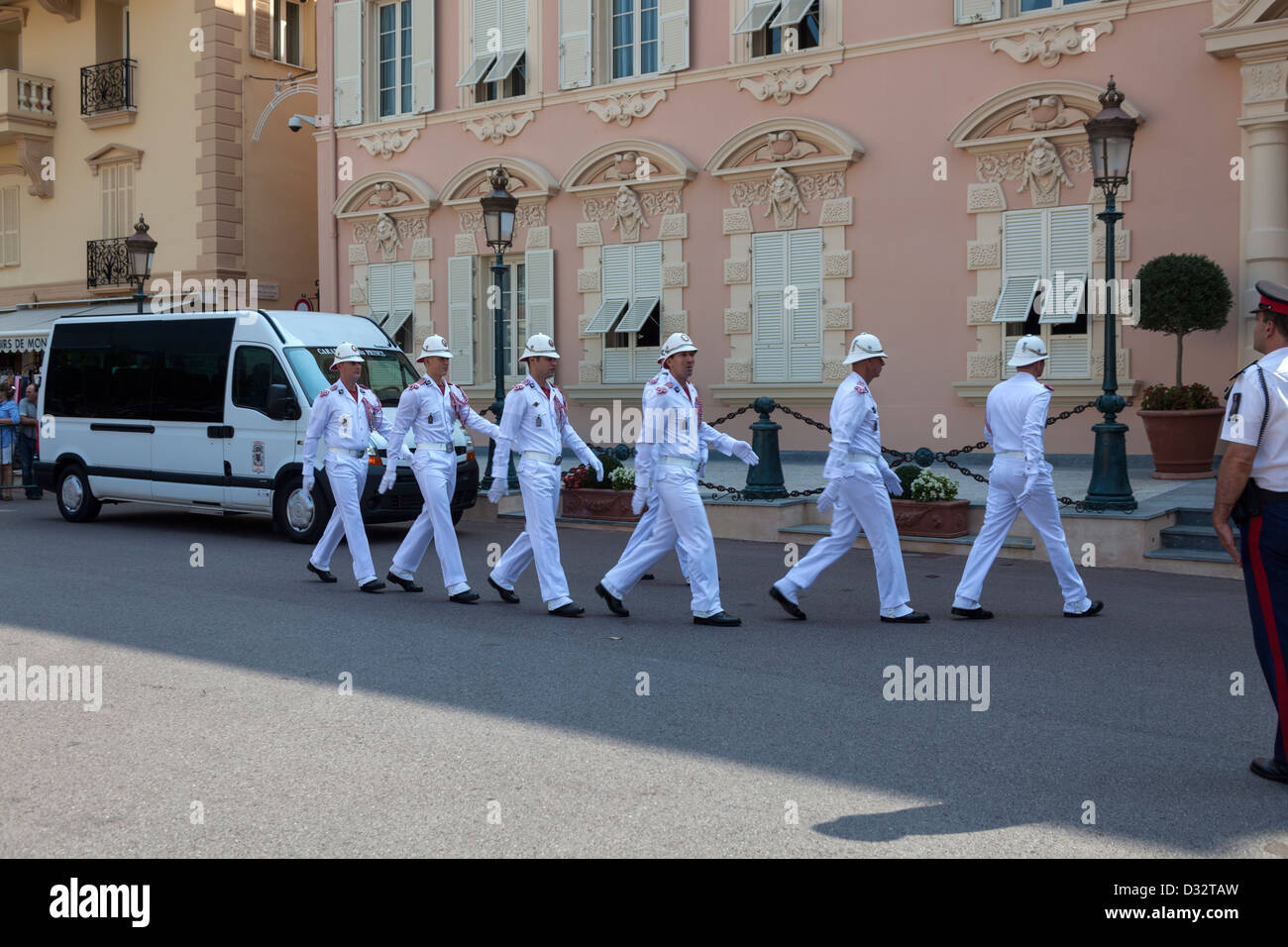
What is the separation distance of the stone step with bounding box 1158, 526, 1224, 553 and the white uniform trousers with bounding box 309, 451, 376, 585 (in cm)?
666

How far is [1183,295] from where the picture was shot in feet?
48.3

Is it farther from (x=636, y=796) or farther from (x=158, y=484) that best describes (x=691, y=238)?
(x=636, y=796)

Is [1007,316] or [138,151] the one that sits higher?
[138,151]

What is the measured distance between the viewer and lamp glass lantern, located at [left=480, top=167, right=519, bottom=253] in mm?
16547

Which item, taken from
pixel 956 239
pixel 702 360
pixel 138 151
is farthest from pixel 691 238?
pixel 138 151

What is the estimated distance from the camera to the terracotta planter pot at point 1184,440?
14.4 meters

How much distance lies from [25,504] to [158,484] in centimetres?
529

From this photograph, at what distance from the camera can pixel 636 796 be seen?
502 cm

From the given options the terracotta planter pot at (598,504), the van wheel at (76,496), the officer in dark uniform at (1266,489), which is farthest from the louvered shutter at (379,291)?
the officer in dark uniform at (1266,489)

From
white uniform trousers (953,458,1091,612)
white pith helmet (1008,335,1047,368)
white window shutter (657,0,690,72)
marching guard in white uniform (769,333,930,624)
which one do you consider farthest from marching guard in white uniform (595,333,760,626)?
white window shutter (657,0,690,72)

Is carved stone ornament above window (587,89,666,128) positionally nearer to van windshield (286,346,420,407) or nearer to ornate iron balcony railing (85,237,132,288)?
van windshield (286,346,420,407)

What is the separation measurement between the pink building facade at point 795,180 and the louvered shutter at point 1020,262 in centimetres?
4

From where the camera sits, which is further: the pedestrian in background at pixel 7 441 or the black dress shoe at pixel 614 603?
the pedestrian in background at pixel 7 441

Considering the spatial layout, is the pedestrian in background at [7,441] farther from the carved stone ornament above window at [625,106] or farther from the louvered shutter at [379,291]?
the carved stone ornament above window at [625,106]
